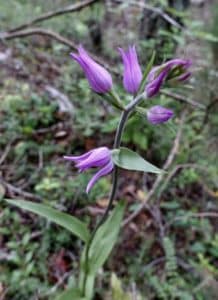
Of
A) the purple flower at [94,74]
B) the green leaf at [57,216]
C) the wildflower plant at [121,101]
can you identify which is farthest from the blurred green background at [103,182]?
the green leaf at [57,216]

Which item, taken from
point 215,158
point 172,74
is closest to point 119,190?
point 215,158

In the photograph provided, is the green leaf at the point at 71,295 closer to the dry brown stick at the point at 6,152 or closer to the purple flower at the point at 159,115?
the purple flower at the point at 159,115

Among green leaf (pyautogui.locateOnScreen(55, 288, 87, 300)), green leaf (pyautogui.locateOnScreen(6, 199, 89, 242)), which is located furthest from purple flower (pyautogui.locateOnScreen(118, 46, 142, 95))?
green leaf (pyautogui.locateOnScreen(55, 288, 87, 300))

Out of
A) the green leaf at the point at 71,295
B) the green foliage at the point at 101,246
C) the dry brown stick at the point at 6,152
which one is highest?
the dry brown stick at the point at 6,152

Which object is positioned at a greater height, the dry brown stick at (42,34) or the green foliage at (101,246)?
the dry brown stick at (42,34)

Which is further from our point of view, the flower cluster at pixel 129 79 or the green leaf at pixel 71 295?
the green leaf at pixel 71 295

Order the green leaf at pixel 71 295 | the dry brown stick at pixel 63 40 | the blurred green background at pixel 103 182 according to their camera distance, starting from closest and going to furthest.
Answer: the green leaf at pixel 71 295
the blurred green background at pixel 103 182
the dry brown stick at pixel 63 40

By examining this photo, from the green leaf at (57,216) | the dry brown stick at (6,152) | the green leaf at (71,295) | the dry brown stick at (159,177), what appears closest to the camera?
the green leaf at (57,216)
